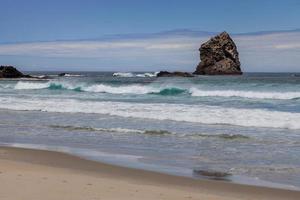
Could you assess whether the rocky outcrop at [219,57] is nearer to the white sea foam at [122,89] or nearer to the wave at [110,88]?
the wave at [110,88]

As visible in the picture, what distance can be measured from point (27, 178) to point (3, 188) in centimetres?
86

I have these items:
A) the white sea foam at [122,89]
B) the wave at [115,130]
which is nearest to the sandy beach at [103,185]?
the wave at [115,130]

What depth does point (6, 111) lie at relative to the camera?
22.1m

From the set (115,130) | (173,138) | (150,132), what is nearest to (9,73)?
(115,130)

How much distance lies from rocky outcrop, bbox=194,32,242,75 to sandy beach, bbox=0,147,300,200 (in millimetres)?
78608

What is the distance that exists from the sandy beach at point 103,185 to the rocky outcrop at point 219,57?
78.6 meters

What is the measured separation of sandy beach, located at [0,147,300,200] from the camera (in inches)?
263

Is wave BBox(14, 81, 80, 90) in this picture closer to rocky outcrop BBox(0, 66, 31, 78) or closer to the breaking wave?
the breaking wave

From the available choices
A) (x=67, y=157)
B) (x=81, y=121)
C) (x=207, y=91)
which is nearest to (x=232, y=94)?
(x=207, y=91)

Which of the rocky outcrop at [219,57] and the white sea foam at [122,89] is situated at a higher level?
the rocky outcrop at [219,57]

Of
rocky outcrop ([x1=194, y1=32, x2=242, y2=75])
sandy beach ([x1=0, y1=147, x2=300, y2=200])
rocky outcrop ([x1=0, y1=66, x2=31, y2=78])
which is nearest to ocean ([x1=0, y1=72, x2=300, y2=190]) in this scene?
sandy beach ([x1=0, y1=147, x2=300, y2=200])

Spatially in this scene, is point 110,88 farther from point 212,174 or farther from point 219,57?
point 219,57

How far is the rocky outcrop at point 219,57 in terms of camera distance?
87.5 m

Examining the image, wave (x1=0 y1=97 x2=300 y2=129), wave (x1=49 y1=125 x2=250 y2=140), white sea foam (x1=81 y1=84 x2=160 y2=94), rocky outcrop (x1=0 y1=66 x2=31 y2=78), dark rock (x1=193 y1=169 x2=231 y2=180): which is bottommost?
dark rock (x1=193 y1=169 x2=231 y2=180)
